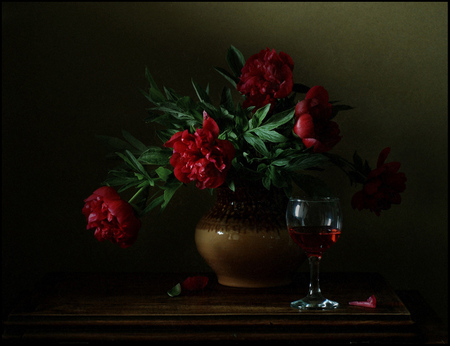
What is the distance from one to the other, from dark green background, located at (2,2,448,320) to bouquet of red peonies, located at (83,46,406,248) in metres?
0.32

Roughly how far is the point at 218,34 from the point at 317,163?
1.82ft

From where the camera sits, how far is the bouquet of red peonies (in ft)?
2.91

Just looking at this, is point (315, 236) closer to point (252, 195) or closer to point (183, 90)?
point (252, 195)

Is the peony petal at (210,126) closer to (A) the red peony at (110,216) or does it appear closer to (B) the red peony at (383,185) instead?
(A) the red peony at (110,216)

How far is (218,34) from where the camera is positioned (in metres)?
1.35

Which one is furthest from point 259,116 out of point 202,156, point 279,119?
point 202,156

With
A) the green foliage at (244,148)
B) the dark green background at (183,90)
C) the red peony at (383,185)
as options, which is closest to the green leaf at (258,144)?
the green foliage at (244,148)

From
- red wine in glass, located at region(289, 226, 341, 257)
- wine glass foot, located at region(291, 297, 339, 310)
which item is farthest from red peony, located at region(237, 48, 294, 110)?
wine glass foot, located at region(291, 297, 339, 310)

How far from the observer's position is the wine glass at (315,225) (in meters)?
0.91

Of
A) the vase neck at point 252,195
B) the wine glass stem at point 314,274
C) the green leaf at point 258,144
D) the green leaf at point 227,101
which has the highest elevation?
the green leaf at point 227,101

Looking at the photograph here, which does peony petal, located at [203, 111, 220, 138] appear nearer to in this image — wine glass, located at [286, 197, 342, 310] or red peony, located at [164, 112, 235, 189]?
red peony, located at [164, 112, 235, 189]

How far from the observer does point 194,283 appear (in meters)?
1.05

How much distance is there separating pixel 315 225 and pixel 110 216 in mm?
355

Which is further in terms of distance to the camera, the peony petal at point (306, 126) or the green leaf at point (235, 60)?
the green leaf at point (235, 60)
